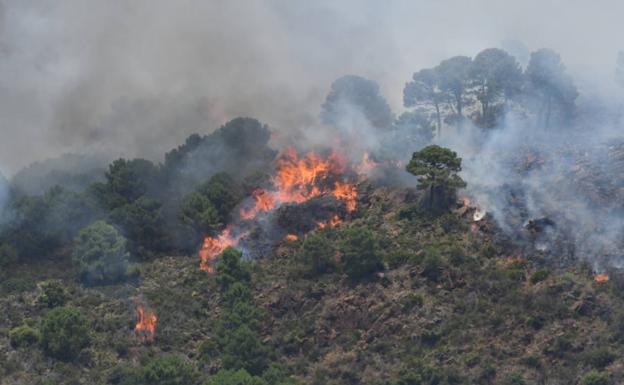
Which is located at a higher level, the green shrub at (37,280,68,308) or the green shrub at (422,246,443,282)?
the green shrub at (422,246,443,282)

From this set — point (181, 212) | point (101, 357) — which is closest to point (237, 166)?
point (181, 212)

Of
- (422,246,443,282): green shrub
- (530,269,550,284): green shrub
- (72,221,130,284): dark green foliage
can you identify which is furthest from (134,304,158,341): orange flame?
(530,269,550,284): green shrub

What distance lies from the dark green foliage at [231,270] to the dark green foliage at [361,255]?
11711 mm

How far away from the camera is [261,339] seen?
506 ft

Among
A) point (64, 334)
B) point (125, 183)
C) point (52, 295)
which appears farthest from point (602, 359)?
point (125, 183)

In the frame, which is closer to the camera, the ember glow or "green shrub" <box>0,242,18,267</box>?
"green shrub" <box>0,242,18,267</box>

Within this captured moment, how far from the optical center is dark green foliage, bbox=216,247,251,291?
164 m

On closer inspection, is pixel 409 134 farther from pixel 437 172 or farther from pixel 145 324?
pixel 145 324

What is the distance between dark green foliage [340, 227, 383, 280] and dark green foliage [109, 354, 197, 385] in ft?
67.8

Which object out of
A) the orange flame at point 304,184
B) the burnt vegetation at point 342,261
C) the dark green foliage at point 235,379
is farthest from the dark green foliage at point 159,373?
the orange flame at point 304,184

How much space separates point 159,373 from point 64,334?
11797 millimetres

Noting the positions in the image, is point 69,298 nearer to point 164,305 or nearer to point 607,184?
point 164,305

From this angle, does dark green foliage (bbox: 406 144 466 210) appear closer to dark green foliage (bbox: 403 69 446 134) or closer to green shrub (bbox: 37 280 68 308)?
dark green foliage (bbox: 403 69 446 134)

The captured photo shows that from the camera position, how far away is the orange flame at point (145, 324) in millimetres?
157125
